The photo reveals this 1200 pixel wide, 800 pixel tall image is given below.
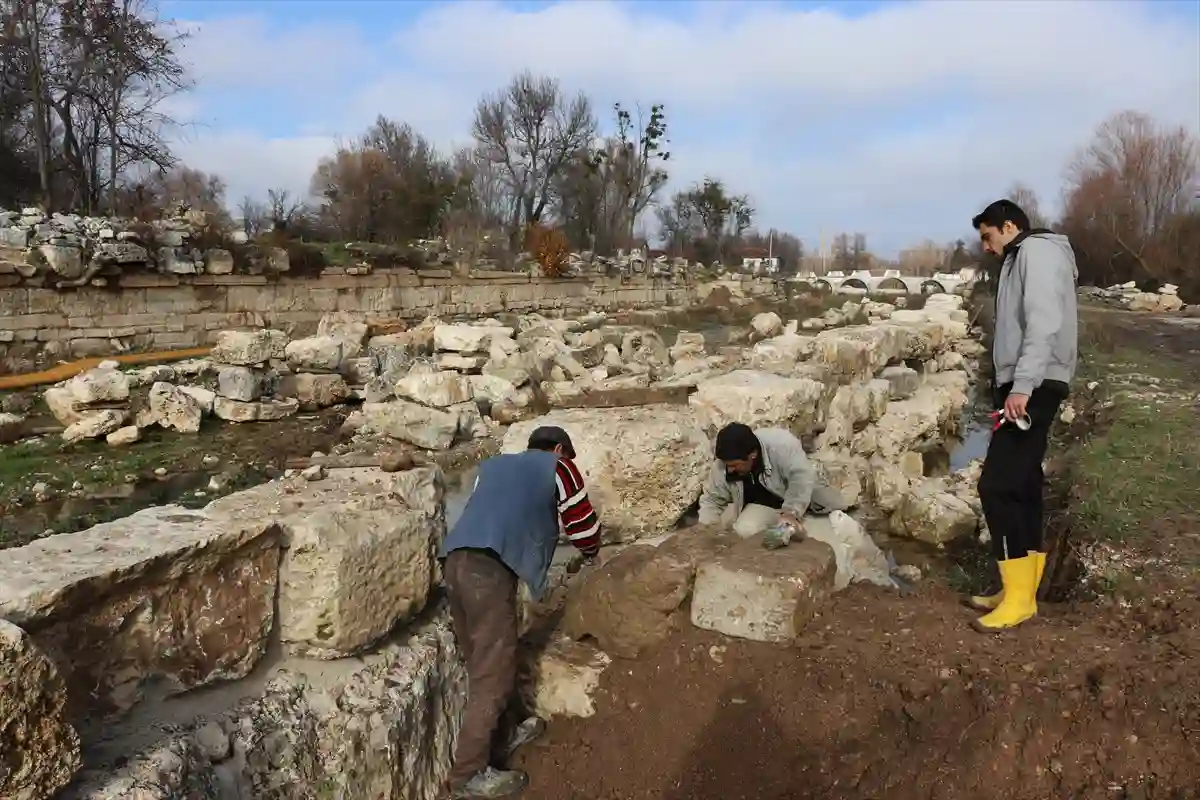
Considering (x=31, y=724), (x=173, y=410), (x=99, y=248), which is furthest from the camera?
(x=99, y=248)

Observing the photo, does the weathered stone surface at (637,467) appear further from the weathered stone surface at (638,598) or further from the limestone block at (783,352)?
the limestone block at (783,352)

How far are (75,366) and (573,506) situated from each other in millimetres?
11465

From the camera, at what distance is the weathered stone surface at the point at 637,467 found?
15.0ft

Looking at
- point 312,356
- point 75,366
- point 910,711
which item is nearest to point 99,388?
point 312,356

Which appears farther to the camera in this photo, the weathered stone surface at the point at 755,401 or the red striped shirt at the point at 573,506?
the weathered stone surface at the point at 755,401

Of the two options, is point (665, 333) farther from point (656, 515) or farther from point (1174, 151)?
point (1174, 151)

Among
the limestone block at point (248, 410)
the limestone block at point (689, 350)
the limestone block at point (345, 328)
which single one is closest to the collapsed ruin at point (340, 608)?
the limestone block at point (248, 410)

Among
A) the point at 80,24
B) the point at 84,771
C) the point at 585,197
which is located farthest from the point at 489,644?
the point at 585,197

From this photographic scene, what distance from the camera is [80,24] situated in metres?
15.8

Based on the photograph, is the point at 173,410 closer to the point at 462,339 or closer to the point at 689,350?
the point at 462,339

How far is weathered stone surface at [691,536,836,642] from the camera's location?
324 cm

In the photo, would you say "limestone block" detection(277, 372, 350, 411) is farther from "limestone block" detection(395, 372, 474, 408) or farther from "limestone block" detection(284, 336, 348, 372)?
"limestone block" detection(395, 372, 474, 408)

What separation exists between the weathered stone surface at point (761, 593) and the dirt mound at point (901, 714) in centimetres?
7

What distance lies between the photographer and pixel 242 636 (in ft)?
8.17
